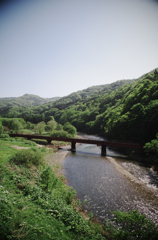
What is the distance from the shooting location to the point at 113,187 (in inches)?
805

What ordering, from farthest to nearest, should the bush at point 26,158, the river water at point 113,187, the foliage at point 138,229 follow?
the bush at point 26,158 < the river water at point 113,187 < the foliage at point 138,229

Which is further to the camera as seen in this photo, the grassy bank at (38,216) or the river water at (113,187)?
the river water at (113,187)

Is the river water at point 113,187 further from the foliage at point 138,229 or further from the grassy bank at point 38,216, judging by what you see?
the foliage at point 138,229

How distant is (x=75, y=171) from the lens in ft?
89.6

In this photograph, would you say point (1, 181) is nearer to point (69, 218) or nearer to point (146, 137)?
point (69, 218)

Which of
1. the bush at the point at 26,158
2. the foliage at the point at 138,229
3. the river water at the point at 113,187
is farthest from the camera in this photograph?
the bush at the point at 26,158

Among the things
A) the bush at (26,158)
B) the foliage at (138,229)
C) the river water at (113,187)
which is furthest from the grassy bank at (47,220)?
the bush at (26,158)

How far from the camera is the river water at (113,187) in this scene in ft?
51.2

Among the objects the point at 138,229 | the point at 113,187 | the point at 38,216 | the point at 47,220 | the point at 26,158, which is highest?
the point at 26,158

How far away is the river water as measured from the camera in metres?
15.6

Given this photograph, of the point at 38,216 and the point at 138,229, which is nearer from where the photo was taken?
the point at 138,229

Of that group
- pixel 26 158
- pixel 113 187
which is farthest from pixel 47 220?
pixel 113 187

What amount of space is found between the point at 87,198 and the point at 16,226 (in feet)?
38.4

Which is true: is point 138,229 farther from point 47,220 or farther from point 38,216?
point 38,216
